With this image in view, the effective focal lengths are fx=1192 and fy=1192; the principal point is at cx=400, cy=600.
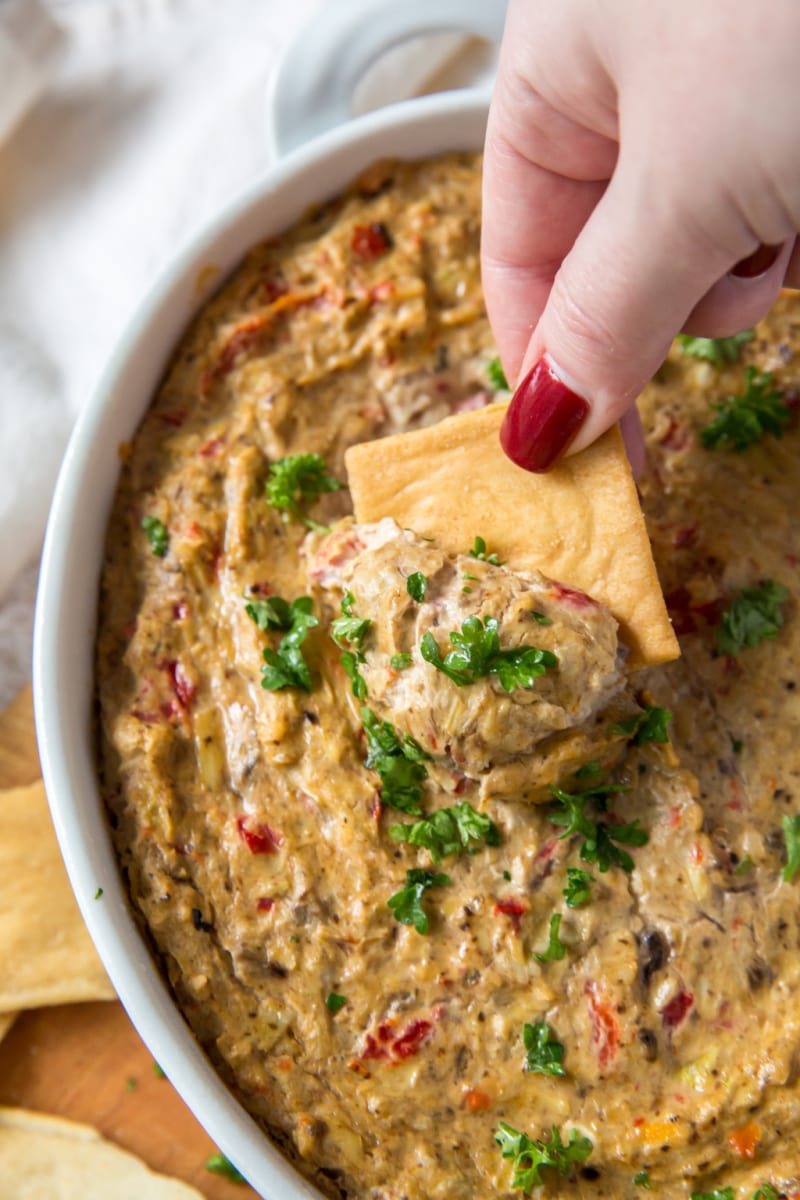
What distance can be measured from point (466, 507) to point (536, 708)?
57cm

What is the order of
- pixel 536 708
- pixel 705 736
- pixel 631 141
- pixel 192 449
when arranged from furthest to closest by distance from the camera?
pixel 192 449 < pixel 705 736 < pixel 536 708 < pixel 631 141

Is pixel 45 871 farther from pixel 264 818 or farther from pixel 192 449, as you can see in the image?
pixel 192 449

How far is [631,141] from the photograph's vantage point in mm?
1996

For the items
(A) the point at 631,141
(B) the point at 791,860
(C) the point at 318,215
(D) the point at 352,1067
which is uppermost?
(A) the point at 631,141

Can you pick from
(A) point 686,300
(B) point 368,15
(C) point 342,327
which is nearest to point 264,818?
(C) point 342,327

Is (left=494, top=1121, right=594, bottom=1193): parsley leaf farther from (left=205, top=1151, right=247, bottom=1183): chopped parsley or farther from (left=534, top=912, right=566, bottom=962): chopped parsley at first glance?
(left=205, top=1151, right=247, bottom=1183): chopped parsley

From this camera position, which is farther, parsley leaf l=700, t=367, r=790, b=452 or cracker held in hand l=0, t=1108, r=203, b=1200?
cracker held in hand l=0, t=1108, r=203, b=1200

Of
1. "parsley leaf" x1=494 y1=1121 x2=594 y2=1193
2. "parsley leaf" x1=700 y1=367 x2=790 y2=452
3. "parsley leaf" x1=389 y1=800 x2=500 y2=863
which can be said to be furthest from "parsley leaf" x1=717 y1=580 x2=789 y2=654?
"parsley leaf" x1=494 y1=1121 x2=594 y2=1193

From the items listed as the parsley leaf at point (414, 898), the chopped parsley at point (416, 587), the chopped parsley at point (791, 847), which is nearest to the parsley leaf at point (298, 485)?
the chopped parsley at point (416, 587)

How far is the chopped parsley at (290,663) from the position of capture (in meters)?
2.95

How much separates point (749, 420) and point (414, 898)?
151cm

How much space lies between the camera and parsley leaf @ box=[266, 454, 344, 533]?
3102 mm

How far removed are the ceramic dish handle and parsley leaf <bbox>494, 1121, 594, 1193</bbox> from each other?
2.81m

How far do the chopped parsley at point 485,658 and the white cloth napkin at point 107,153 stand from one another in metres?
2.05
